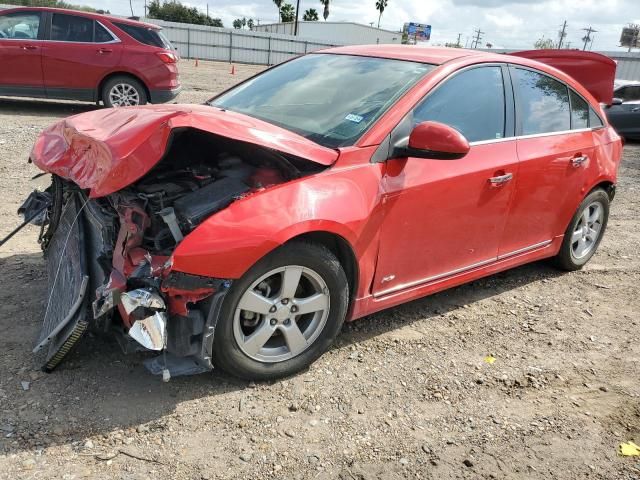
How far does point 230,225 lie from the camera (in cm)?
260

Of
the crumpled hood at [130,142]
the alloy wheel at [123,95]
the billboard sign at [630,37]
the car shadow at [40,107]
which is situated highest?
the billboard sign at [630,37]

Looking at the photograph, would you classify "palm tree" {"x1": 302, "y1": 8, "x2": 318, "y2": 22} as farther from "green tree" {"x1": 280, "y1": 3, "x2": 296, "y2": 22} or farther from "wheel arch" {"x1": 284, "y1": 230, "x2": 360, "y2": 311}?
"wheel arch" {"x1": 284, "y1": 230, "x2": 360, "y2": 311}

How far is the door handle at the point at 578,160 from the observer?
170 inches

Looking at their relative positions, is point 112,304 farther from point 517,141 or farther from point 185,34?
point 185,34

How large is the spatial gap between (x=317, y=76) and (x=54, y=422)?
2594mm

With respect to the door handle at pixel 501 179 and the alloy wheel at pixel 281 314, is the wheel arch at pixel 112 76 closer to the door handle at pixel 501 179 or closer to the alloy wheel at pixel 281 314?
the door handle at pixel 501 179

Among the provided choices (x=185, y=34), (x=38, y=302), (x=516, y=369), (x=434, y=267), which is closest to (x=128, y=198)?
(x=38, y=302)

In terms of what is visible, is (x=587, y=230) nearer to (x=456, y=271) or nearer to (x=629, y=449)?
(x=456, y=271)

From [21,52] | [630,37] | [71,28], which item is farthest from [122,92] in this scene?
[630,37]

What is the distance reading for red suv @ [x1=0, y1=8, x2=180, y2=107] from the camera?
9430mm

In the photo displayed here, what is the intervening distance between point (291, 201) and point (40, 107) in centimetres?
978

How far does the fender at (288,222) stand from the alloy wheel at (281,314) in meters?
0.22

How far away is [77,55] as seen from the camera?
31.6 feet

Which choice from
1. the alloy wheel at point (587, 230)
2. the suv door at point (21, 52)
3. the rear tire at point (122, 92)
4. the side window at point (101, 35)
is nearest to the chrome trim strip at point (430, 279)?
the alloy wheel at point (587, 230)
